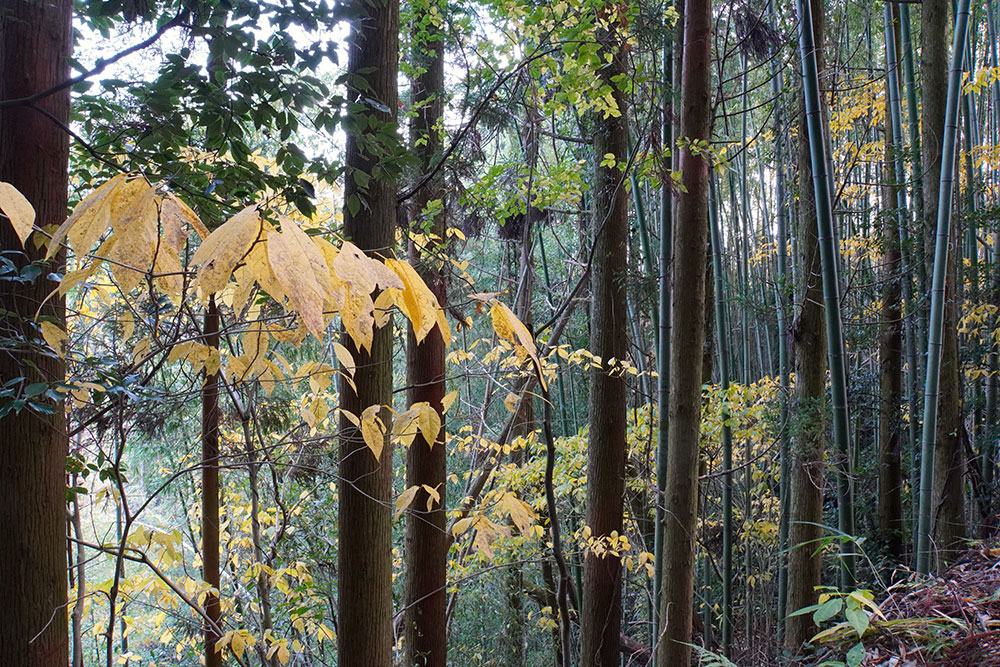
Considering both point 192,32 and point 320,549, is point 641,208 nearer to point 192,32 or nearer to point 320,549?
point 320,549

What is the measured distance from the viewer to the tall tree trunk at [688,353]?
2008 millimetres

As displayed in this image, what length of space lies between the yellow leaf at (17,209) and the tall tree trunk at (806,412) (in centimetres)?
339

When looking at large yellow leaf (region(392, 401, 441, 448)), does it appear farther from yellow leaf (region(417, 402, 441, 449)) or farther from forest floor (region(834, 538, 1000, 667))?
forest floor (region(834, 538, 1000, 667))

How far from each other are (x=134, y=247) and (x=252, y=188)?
2.81 feet

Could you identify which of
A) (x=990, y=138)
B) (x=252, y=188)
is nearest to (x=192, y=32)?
(x=252, y=188)

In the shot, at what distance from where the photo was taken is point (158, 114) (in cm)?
130

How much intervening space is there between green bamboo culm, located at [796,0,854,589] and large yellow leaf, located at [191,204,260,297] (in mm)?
2357

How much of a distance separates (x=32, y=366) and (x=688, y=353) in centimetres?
167

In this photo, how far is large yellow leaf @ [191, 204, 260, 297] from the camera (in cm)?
55

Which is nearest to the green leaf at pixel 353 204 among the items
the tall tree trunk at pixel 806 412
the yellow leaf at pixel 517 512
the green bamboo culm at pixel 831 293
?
the yellow leaf at pixel 517 512

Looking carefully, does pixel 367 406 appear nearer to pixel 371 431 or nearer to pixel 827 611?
pixel 371 431

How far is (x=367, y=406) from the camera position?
1477 millimetres

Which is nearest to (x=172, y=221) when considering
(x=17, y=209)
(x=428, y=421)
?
(x=17, y=209)

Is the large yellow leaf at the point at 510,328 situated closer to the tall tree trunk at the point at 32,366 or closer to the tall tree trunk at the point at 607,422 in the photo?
the tall tree trunk at the point at 32,366
